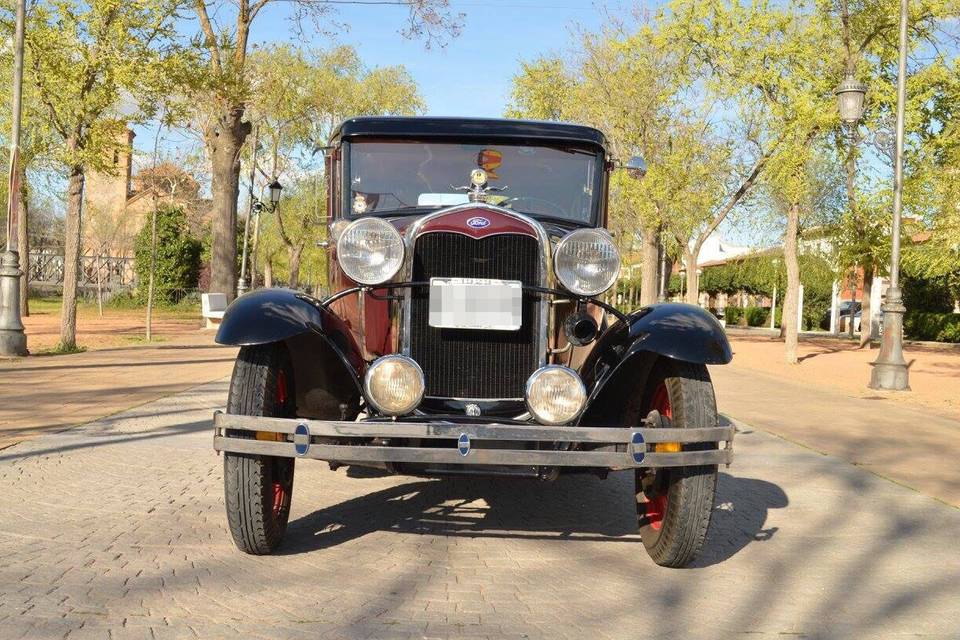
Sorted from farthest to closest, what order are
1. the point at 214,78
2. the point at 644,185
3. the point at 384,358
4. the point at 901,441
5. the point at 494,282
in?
1. the point at 644,185
2. the point at 214,78
3. the point at 901,441
4. the point at 494,282
5. the point at 384,358

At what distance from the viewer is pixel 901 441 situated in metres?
9.41

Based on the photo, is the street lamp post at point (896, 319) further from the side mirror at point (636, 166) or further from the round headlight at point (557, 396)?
the round headlight at point (557, 396)

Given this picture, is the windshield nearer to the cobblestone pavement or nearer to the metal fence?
the cobblestone pavement

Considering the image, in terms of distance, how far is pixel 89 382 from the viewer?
11.9 meters

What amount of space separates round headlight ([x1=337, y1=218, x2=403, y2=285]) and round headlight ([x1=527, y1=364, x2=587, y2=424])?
0.93m

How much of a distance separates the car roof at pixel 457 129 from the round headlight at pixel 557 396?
5.90ft

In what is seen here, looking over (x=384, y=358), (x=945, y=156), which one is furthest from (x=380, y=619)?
(x=945, y=156)

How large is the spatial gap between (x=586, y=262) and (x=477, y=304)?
607mm

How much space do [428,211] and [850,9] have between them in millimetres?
19156

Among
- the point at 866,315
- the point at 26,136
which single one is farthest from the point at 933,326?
the point at 26,136

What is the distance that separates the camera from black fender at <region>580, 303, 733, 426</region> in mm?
4191

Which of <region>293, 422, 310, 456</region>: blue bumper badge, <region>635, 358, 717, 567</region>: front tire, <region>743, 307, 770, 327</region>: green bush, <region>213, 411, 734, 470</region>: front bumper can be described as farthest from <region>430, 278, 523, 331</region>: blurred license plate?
<region>743, 307, 770, 327</region>: green bush

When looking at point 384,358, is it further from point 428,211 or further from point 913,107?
point 913,107

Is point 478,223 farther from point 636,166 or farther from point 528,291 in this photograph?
point 636,166
